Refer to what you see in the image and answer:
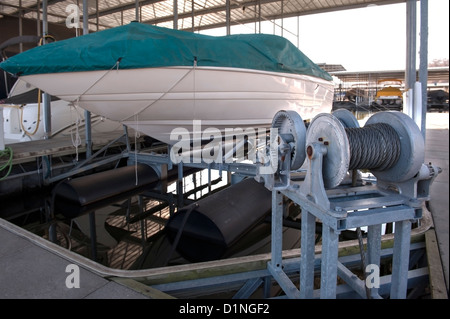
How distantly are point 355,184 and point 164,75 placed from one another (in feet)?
7.73

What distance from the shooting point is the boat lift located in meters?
1.53

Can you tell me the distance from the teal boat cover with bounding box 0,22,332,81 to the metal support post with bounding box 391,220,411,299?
103 inches

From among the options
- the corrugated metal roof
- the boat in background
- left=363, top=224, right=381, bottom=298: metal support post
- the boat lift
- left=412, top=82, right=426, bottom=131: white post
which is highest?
the corrugated metal roof

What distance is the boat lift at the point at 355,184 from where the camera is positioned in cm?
153

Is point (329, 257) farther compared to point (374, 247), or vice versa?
point (374, 247)

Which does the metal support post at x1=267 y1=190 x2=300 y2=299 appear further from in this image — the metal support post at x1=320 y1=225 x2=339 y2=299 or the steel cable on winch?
the steel cable on winch

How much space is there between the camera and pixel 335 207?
4.91ft

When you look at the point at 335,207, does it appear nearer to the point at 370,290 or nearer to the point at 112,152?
the point at 370,290

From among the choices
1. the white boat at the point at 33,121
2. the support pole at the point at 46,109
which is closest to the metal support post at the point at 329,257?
the support pole at the point at 46,109

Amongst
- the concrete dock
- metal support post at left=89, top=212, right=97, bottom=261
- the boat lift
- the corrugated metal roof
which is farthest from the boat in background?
the corrugated metal roof

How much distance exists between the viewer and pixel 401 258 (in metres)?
1.73

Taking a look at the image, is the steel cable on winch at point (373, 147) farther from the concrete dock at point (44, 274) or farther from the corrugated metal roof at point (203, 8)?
the corrugated metal roof at point (203, 8)

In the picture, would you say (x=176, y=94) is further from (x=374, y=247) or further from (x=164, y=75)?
(x=374, y=247)

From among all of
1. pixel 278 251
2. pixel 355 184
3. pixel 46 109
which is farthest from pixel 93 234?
pixel 46 109
